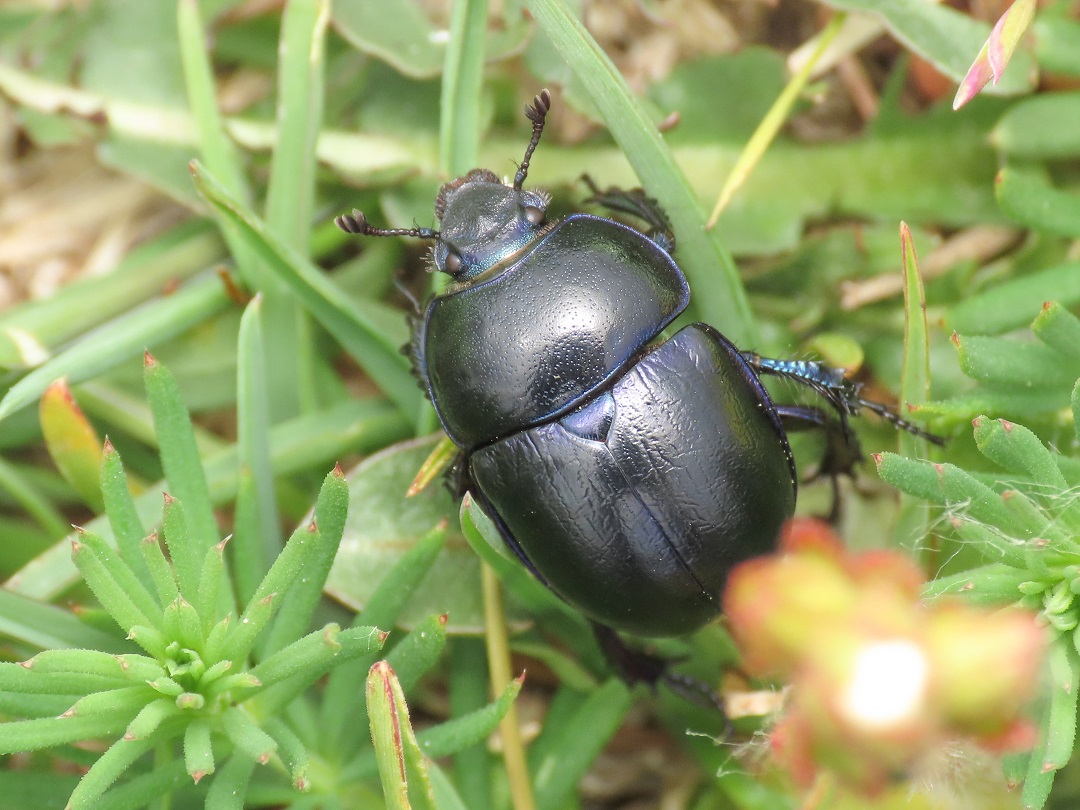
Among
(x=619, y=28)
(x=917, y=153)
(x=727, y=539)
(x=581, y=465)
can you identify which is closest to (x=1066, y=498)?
(x=727, y=539)

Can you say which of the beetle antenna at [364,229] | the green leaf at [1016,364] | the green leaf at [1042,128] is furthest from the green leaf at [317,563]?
the green leaf at [1042,128]

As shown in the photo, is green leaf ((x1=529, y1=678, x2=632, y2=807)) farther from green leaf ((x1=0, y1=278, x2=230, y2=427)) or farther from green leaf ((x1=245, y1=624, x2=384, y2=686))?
green leaf ((x1=0, y1=278, x2=230, y2=427))

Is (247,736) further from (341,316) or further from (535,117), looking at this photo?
(535,117)

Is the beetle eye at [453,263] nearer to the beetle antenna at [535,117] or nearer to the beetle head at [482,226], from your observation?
the beetle head at [482,226]

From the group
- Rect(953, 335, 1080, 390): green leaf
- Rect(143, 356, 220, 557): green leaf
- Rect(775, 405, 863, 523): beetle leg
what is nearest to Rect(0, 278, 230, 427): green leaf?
Rect(143, 356, 220, 557): green leaf

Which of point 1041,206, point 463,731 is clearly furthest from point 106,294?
point 1041,206

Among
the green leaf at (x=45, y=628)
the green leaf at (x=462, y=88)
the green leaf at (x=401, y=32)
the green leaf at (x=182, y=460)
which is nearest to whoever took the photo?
the green leaf at (x=182, y=460)
